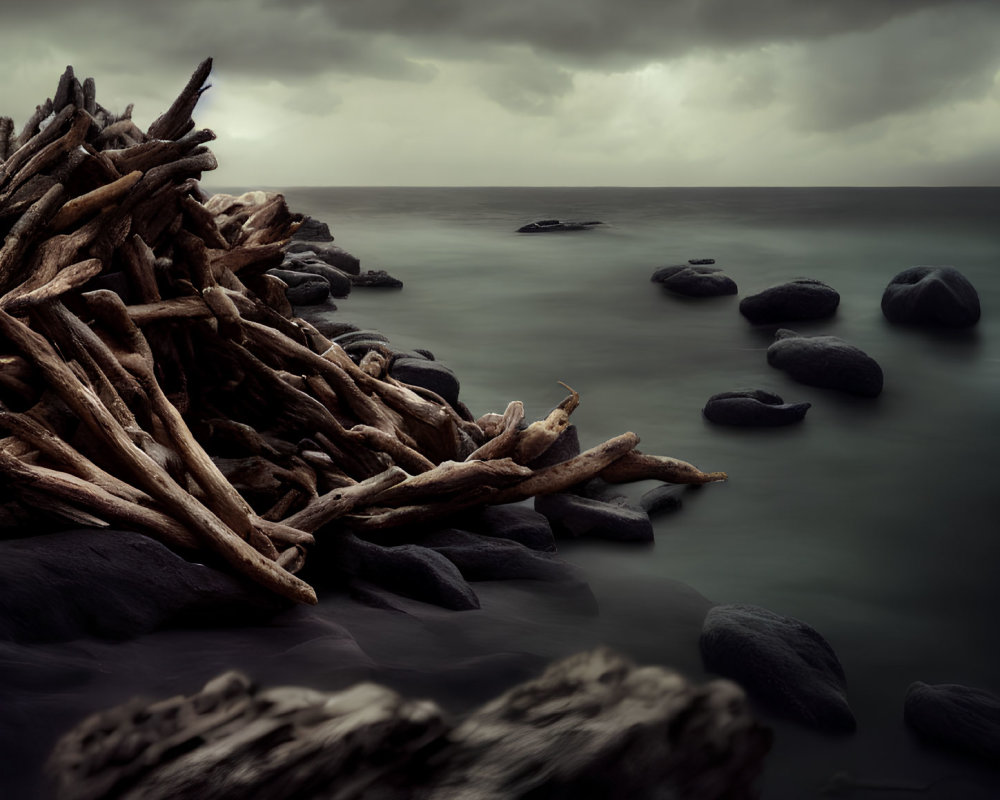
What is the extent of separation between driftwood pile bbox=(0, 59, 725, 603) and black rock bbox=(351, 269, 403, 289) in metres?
11.0

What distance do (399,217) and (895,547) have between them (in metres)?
40.3

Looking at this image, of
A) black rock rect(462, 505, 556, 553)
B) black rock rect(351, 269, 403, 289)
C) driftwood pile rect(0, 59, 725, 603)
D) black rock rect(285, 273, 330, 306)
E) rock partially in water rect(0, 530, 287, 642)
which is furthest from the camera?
black rock rect(351, 269, 403, 289)

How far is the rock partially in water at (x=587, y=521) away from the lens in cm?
523

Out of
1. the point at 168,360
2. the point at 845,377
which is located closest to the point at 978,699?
the point at 168,360

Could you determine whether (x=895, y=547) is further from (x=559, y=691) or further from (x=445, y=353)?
(x=445, y=353)

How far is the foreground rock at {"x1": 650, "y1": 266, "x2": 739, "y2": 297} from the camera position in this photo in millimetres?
15469

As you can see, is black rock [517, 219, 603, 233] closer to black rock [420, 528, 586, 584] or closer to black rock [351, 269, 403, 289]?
black rock [351, 269, 403, 289]

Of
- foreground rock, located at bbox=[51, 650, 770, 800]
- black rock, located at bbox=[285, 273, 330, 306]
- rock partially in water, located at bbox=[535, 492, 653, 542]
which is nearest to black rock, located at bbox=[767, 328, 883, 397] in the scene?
rock partially in water, located at bbox=[535, 492, 653, 542]

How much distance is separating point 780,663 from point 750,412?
4472mm

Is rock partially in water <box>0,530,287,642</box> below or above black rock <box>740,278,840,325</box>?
below

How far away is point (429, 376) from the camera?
7.14m

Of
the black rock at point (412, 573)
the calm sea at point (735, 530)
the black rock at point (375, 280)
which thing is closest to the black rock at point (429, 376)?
the calm sea at point (735, 530)

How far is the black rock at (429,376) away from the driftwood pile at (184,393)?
1.20 metres

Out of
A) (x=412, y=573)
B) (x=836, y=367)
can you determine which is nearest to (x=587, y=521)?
(x=412, y=573)
